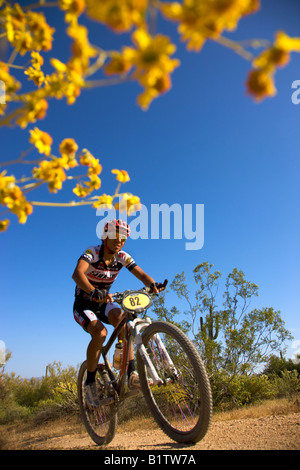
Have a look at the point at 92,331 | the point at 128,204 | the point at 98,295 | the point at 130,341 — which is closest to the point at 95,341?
the point at 92,331

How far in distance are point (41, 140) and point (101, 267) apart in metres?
2.26

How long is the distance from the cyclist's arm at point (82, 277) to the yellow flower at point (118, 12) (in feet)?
8.30

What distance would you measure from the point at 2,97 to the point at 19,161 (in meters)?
0.32

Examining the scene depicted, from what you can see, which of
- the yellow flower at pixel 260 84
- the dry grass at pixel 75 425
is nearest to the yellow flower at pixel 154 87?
the yellow flower at pixel 260 84

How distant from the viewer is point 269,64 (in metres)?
1.06

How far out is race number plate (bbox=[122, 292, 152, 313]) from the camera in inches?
122

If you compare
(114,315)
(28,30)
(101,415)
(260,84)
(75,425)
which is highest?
(28,30)

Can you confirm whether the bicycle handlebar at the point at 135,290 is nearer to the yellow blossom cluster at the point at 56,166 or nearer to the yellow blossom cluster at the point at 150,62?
the yellow blossom cluster at the point at 56,166

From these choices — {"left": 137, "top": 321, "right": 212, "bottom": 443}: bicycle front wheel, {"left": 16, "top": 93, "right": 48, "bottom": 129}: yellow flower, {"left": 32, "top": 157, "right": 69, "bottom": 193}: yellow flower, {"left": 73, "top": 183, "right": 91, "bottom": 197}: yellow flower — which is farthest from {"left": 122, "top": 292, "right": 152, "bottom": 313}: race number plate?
{"left": 16, "top": 93, "right": 48, "bottom": 129}: yellow flower

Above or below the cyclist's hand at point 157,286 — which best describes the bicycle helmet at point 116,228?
above

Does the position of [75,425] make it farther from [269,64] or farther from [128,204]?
[269,64]

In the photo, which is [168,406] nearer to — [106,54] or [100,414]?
[100,414]

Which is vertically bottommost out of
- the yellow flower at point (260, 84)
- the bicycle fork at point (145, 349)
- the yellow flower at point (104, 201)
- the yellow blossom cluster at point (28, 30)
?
the bicycle fork at point (145, 349)

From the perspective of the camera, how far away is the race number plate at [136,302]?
3.10m
